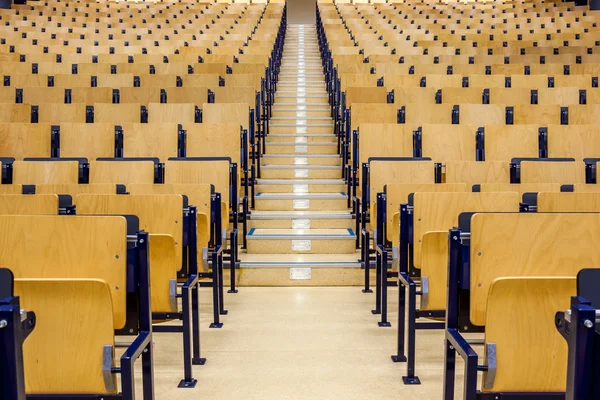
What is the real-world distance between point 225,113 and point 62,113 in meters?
0.39

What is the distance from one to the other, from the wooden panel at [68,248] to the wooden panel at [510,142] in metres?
0.96

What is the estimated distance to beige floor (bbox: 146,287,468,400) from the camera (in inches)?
30.6

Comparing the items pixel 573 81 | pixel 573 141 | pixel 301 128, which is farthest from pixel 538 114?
pixel 301 128

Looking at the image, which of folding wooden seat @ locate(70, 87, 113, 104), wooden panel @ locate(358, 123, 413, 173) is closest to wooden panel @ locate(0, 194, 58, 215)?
wooden panel @ locate(358, 123, 413, 173)

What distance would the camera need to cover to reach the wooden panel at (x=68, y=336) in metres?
0.51

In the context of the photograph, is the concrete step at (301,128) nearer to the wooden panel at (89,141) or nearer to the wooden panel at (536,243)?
the wooden panel at (89,141)

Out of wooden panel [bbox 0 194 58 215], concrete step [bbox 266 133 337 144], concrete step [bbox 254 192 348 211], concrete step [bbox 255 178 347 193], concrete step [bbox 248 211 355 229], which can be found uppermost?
concrete step [bbox 266 133 337 144]

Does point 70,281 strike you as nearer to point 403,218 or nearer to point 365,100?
point 403,218

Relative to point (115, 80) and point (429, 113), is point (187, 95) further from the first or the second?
point (429, 113)

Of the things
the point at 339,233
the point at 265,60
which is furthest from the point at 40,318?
the point at 265,60

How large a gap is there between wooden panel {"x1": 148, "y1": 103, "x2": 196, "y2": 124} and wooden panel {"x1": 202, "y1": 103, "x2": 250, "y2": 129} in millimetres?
38

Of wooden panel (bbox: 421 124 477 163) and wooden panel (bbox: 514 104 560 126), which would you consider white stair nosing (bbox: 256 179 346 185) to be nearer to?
wooden panel (bbox: 421 124 477 163)

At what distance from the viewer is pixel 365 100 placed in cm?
177

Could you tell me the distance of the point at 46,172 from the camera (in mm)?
1127
